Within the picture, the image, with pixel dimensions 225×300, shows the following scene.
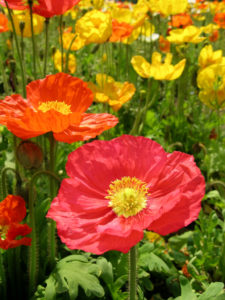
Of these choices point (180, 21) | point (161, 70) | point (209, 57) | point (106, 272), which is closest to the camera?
point (106, 272)

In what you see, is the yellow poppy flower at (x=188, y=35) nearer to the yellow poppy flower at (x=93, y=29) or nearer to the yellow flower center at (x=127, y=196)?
the yellow poppy flower at (x=93, y=29)

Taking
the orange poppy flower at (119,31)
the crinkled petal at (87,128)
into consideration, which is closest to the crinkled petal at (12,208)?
the crinkled petal at (87,128)

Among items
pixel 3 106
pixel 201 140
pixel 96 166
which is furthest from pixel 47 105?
pixel 201 140

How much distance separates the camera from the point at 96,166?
34.4 inches

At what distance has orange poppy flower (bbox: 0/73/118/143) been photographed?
3.12ft

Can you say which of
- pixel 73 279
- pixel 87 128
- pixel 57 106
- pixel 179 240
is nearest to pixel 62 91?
pixel 57 106

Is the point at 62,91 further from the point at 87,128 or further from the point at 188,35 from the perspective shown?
the point at 188,35

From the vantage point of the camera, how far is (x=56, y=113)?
94cm

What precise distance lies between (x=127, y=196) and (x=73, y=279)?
39 cm

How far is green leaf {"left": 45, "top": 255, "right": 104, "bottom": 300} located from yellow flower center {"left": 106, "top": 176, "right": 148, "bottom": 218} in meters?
0.33

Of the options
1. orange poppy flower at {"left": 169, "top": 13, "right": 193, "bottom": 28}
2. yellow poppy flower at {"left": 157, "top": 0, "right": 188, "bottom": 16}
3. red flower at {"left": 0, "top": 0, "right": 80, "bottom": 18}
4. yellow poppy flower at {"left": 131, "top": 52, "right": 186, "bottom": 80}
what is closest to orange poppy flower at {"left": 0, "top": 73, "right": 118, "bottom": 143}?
→ red flower at {"left": 0, "top": 0, "right": 80, "bottom": 18}

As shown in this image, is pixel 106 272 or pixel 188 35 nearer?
pixel 106 272

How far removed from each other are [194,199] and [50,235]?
63 centimetres

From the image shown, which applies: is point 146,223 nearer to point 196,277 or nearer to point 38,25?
point 196,277
